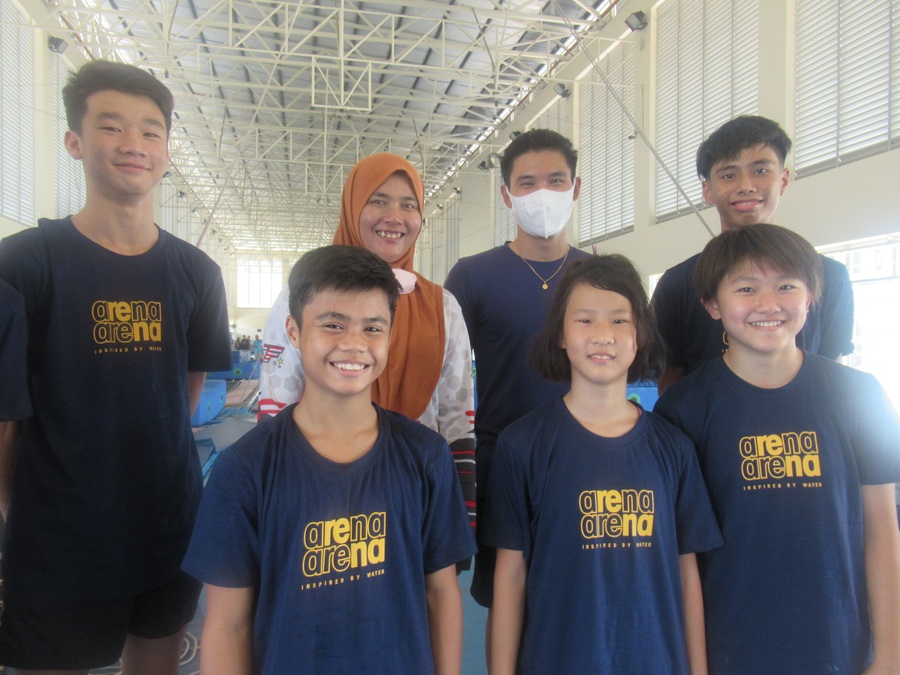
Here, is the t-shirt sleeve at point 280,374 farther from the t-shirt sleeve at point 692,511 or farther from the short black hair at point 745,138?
the short black hair at point 745,138

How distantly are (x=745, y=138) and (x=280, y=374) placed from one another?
1.68 m

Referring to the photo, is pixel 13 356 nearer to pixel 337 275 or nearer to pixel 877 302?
pixel 337 275

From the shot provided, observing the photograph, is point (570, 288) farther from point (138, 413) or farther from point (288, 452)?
point (138, 413)

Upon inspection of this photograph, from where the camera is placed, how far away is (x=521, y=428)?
1.45 meters

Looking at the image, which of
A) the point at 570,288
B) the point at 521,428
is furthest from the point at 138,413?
the point at 570,288

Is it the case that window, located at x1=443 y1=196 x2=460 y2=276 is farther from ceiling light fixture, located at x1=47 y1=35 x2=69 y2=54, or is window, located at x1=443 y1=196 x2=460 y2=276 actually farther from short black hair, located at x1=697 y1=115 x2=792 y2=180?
short black hair, located at x1=697 y1=115 x2=792 y2=180

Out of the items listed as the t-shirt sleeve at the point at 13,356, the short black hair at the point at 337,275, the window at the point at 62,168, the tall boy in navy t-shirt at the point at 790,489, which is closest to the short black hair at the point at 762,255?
the tall boy in navy t-shirt at the point at 790,489

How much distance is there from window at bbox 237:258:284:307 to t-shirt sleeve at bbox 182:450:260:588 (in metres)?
35.5

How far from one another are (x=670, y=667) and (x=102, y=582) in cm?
146

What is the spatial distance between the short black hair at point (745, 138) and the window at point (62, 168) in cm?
1086

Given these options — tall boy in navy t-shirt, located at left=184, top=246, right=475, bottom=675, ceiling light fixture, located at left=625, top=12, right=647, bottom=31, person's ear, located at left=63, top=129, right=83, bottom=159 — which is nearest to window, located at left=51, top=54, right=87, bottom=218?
ceiling light fixture, located at left=625, top=12, right=647, bottom=31

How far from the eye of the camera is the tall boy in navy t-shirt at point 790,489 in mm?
1332

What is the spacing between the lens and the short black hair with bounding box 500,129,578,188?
77.7 inches

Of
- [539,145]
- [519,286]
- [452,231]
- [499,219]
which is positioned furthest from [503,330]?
[452,231]
